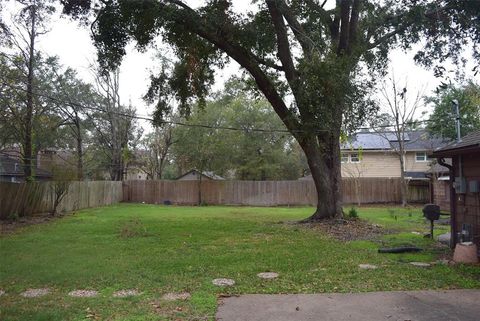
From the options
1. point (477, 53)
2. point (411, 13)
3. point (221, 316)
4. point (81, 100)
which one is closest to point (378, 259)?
point (221, 316)

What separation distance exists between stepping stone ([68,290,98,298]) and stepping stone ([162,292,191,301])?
1.02 meters

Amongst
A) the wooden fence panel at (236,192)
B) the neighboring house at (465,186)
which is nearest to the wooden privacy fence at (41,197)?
the wooden fence panel at (236,192)

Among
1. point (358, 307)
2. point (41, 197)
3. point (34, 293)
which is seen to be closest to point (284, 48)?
point (358, 307)

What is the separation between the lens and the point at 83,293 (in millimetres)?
6168

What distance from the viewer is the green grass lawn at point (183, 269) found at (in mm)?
5516

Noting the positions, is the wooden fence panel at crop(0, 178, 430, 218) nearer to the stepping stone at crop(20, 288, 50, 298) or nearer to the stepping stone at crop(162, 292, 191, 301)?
the stepping stone at crop(20, 288, 50, 298)

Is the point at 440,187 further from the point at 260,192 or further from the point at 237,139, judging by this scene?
the point at 237,139

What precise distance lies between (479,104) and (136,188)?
25.0 m

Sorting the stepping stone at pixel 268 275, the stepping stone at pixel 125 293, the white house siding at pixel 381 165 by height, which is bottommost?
the stepping stone at pixel 125 293

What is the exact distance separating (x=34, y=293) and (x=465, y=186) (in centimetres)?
838

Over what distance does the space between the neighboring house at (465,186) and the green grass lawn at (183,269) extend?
0.83 metres

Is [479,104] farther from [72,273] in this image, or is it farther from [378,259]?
[72,273]

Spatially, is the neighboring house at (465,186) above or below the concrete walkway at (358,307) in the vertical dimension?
above

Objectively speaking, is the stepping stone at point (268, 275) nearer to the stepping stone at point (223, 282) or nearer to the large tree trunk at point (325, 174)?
the stepping stone at point (223, 282)
